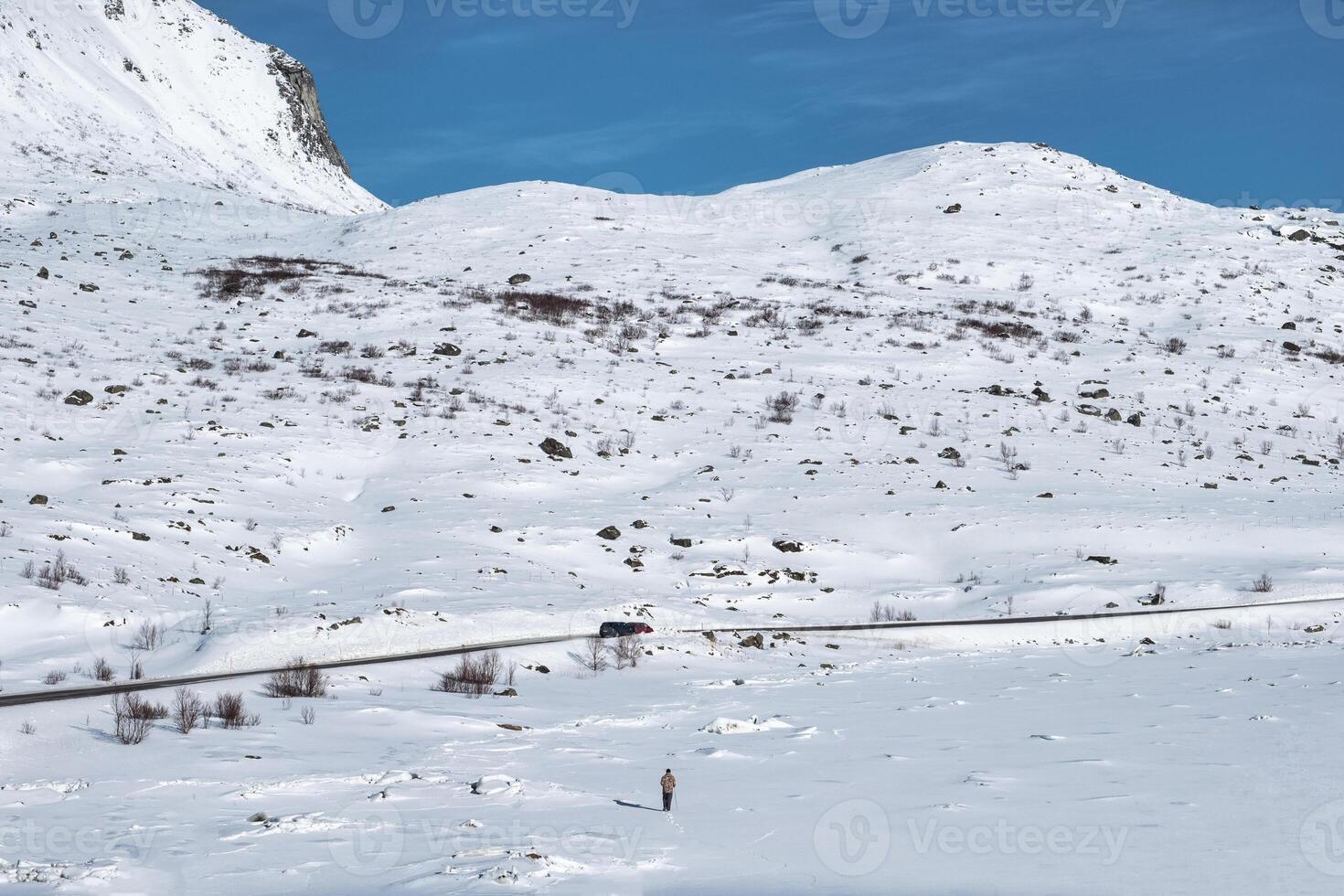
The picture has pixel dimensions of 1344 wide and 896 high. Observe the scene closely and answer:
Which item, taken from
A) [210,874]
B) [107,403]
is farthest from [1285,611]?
[107,403]

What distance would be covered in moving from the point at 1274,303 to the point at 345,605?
166 feet

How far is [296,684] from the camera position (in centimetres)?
1335

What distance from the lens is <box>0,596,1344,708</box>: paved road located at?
41.1ft

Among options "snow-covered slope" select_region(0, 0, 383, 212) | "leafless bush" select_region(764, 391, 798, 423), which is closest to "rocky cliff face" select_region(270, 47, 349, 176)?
"snow-covered slope" select_region(0, 0, 383, 212)

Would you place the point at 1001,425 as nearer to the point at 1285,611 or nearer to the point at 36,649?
the point at 1285,611

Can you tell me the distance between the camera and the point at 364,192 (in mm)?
105375
